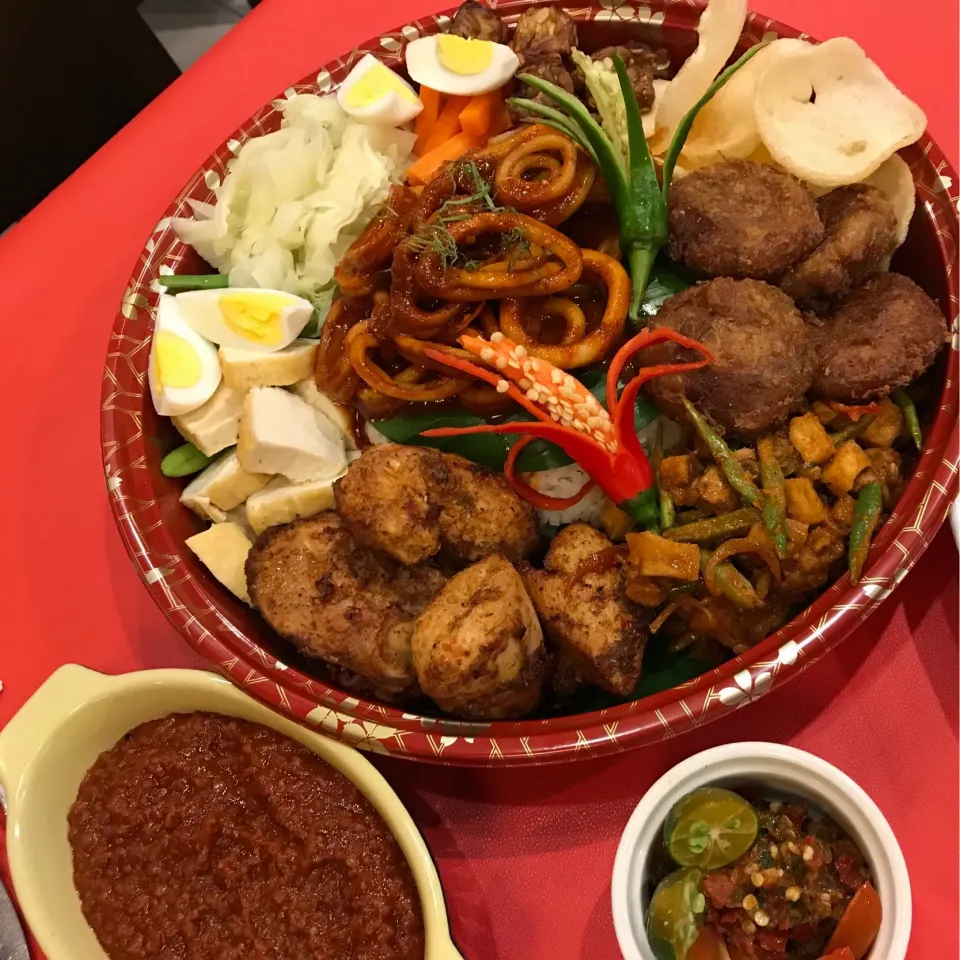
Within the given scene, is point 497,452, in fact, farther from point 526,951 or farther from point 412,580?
point 526,951

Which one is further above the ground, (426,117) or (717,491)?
(426,117)

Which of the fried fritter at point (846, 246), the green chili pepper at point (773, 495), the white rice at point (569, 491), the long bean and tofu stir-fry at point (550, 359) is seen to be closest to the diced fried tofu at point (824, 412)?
the long bean and tofu stir-fry at point (550, 359)

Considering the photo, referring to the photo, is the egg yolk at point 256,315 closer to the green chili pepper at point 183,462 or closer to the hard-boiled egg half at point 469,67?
the green chili pepper at point 183,462

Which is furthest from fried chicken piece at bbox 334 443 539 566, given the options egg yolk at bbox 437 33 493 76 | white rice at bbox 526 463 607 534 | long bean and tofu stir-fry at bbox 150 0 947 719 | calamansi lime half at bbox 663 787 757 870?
egg yolk at bbox 437 33 493 76

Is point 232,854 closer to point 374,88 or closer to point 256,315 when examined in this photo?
point 256,315

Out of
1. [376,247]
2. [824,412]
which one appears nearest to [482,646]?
[824,412]

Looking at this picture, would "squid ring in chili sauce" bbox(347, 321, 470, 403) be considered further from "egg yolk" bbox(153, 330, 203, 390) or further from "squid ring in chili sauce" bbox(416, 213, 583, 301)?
"egg yolk" bbox(153, 330, 203, 390)
